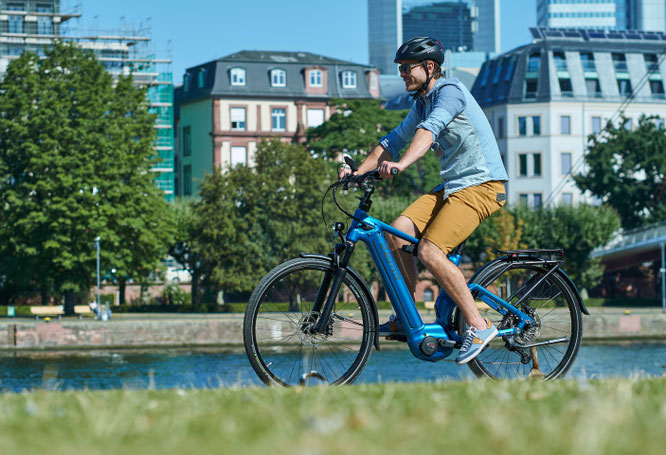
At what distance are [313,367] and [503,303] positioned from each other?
4.42 feet

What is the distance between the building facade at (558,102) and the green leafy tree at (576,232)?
688 inches

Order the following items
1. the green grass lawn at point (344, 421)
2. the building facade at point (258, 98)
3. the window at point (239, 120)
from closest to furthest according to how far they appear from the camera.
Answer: the green grass lawn at point (344, 421), the building facade at point (258, 98), the window at point (239, 120)

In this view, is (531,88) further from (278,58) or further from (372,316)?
(372,316)

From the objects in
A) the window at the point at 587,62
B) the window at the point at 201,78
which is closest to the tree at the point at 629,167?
the window at the point at 587,62

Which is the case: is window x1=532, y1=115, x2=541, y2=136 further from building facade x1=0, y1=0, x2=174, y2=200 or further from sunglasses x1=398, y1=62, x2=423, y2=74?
sunglasses x1=398, y1=62, x2=423, y2=74

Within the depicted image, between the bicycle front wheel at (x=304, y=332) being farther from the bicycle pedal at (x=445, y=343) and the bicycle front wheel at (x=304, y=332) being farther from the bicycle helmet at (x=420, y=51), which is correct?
the bicycle helmet at (x=420, y=51)

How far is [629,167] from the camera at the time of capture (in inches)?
2717

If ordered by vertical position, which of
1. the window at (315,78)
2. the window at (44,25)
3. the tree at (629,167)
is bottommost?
the tree at (629,167)

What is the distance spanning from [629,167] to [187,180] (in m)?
38.6

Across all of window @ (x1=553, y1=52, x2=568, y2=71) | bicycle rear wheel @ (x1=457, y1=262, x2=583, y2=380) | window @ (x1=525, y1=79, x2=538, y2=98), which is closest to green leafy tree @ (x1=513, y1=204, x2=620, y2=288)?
window @ (x1=525, y1=79, x2=538, y2=98)

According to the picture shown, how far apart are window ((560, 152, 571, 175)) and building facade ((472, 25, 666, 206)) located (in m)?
0.07

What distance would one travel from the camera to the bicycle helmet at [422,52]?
23.9 ft

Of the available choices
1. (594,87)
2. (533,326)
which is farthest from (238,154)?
(533,326)

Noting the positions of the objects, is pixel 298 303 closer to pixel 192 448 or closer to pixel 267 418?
pixel 267 418
